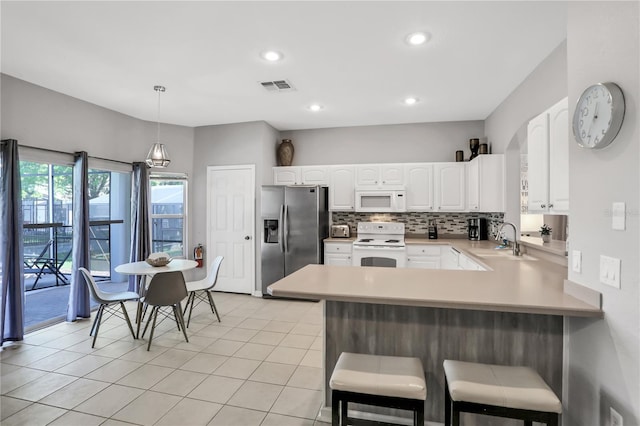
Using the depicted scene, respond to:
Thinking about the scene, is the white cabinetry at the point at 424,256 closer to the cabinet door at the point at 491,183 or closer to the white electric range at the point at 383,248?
the white electric range at the point at 383,248

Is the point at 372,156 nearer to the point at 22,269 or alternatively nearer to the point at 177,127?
the point at 177,127

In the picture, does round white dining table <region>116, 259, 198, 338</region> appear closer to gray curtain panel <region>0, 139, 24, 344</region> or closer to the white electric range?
gray curtain panel <region>0, 139, 24, 344</region>

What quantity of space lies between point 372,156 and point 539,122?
10.3 feet

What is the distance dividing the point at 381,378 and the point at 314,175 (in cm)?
400

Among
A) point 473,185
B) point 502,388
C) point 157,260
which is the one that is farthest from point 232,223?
point 502,388

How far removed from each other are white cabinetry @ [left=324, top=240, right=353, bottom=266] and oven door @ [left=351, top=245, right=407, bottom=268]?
0.39 feet

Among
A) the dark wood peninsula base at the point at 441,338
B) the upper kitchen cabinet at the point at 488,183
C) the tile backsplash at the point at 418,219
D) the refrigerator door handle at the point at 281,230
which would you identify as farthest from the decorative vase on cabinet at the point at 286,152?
the dark wood peninsula base at the point at 441,338

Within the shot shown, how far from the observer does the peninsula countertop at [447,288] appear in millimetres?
1551

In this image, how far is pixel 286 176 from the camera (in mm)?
5371

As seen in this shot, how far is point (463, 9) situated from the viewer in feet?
7.36

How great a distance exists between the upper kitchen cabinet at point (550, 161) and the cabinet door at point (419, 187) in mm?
2359

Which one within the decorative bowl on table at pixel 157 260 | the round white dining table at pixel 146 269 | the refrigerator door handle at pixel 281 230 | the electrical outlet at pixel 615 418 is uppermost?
the refrigerator door handle at pixel 281 230

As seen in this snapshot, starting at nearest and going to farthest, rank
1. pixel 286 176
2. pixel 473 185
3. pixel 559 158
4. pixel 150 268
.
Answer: pixel 559 158 < pixel 150 268 < pixel 473 185 < pixel 286 176

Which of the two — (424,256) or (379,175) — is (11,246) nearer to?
(379,175)
